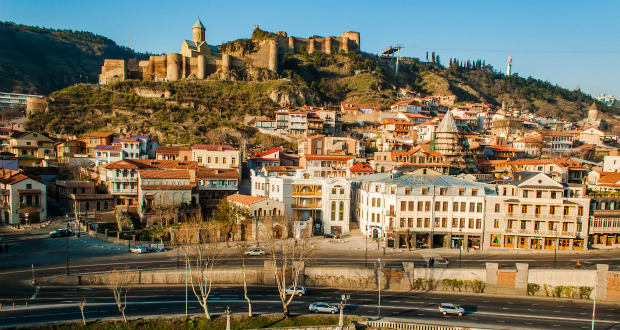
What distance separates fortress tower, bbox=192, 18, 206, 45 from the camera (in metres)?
116

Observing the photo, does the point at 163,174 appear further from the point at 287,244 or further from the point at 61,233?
the point at 287,244

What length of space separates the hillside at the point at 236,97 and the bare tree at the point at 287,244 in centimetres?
3860

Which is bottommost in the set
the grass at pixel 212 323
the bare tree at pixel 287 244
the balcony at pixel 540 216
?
the grass at pixel 212 323

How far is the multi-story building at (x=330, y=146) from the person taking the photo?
265 feet

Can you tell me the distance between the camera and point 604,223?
47.4 m

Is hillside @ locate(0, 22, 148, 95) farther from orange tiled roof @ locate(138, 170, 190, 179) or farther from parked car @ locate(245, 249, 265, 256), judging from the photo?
parked car @ locate(245, 249, 265, 256)

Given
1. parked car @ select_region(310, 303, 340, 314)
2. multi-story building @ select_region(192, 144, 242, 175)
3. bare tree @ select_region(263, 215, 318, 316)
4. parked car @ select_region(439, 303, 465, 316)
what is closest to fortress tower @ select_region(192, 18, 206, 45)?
multi-story building @ select_region(192, 144, 242, 175)

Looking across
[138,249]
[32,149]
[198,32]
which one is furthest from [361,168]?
[198,32]

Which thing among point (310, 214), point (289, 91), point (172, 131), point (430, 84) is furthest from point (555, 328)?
point (430, 84)

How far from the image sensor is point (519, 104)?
159m

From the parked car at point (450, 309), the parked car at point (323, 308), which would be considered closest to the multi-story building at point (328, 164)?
the parked car at point (323, 308)

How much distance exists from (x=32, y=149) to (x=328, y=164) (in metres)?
46.9

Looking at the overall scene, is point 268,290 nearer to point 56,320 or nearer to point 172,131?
point 56,320

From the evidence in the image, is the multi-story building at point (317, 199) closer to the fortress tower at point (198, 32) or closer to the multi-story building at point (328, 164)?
the multi-story building at point (328, 164)
